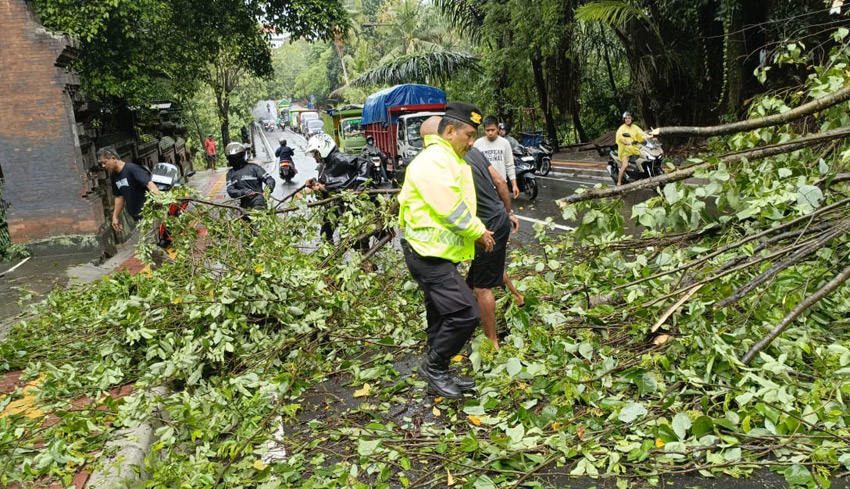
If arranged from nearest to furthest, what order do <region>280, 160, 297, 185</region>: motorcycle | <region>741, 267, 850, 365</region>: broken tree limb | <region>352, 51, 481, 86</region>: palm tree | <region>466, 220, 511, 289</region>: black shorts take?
<region>741, 267, 850, 365</region>: broken tree limb, <region>466, 220, 511, 289</region>: black shorts, <region>280, 160, 297, 185</region>: motorcycle, <region>352, 51, 481, 86</region>: palm tree

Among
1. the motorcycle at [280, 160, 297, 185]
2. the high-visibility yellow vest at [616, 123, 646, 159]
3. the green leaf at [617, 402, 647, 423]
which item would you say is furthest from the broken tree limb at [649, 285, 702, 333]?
the motorcycle at [280, 160, 297, 185]

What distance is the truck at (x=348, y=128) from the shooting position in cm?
2756

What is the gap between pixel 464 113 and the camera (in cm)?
404

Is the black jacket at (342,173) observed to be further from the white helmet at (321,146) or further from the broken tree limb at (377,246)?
the broken tree limb at (377,246)

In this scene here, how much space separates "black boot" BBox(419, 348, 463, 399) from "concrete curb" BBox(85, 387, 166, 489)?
5.81 ft

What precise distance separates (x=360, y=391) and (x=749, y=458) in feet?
7.88

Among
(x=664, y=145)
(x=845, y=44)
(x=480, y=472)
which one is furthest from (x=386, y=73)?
(x=480, y=472)

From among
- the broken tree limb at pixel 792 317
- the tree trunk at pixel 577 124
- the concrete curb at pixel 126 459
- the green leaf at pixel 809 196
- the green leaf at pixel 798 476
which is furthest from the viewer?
the tree trunk at pixel 577 124

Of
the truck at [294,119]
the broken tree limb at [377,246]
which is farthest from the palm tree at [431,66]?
the truck at [294,119]

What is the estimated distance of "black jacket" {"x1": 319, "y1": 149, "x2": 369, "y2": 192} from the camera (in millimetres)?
7602

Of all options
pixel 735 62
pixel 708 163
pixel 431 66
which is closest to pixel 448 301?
pixel 708 163

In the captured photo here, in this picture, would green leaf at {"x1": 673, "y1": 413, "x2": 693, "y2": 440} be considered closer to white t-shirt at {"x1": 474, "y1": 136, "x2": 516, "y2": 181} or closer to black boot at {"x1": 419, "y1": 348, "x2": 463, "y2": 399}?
black boot at {"x1": 419, "y1": 348, "x2": 463, "y2": 399}

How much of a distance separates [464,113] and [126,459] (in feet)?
9.47

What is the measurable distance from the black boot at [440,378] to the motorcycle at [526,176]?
8.41 m
